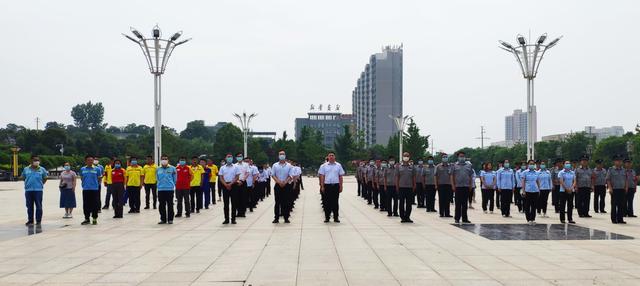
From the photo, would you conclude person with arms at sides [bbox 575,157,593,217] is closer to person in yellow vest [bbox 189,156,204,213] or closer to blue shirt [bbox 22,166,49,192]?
person in yellow vest [bbox 189,156,204,213]

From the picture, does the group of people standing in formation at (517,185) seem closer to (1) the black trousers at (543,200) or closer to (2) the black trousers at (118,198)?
(1) the black trousers at (543,200)

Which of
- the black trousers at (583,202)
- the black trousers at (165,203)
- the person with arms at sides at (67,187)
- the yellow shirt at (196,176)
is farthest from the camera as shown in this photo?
the yellow shirt at (196,176)

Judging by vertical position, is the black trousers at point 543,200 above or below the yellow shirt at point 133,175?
below

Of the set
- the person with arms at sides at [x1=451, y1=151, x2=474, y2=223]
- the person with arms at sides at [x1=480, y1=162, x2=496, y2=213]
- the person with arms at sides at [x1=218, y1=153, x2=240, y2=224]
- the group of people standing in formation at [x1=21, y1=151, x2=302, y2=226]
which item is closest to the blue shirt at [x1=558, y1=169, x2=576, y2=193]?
the person with arms at sides at [x1=451, y1=151, x2=474, y2=223]

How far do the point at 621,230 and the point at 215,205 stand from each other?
548 inches

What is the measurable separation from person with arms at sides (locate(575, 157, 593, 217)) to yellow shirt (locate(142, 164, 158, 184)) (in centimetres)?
1251

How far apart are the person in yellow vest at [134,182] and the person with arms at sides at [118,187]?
793mm

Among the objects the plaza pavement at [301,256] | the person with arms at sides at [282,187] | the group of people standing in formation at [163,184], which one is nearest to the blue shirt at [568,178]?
the plaza pavement at [301,256]

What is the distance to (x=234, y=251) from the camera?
9930mm

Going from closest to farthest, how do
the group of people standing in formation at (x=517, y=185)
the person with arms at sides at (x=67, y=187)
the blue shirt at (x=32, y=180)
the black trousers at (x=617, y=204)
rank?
the blue shirt at (x=32, y=180) < the black trousers at (x=617, y=204) < the group of people standing in formation at (x=517, y=185) < the person with arms at sides at (x=67, y=187)

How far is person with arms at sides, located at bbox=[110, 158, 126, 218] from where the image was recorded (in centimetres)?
1695

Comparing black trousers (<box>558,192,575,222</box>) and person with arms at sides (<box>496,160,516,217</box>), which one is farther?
person with arms at sides (<box>496,160,516,217</box>)

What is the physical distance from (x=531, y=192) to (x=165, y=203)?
9.04 meters

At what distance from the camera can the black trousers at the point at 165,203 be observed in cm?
1491
